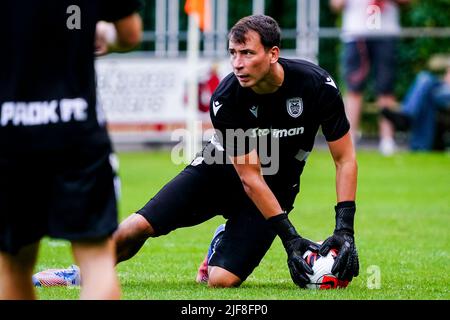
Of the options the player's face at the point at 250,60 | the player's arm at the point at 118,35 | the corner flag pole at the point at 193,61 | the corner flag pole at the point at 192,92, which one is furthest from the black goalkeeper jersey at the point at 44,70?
the corner flag pole at the point at 192,92

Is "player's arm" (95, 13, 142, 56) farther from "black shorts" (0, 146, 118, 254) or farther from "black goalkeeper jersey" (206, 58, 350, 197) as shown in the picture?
"black goalkeeper jersey" (206, 58, 350, 197)

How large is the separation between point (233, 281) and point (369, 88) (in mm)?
15531

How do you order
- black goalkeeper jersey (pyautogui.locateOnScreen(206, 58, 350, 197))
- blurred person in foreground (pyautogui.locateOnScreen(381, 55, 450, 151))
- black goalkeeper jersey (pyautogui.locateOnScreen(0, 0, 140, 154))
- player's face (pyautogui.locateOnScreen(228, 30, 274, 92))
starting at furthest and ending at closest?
blurred person in foreground (pyautogui.locateOnScreen(381, 55, 450, 151)), black goalkeeper jersey (pyautogui.locateOnScreen(206, 58, 350, 197)), player's face (pyautogui.locateOnScreen(228, 30, 274, 92)), black goalkeeper jersey (pyautogui.locateOnScreen(0, 0, 140, 154))

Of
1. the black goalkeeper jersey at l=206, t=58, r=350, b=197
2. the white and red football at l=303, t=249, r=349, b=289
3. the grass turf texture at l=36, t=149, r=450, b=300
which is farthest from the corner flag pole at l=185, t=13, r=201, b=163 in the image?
the white and red football at l=303, t=249, r=349, b=289

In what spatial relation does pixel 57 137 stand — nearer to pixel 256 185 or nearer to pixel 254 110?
pixel 256 185

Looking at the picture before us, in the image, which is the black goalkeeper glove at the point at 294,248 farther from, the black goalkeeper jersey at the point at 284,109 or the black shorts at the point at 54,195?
the black shorts at the point at 54,195

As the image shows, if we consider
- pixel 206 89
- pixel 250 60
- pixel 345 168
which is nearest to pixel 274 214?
pixel 345 168

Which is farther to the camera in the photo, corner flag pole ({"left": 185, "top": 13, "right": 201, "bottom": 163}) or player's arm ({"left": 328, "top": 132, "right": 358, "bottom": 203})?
corner flag pole ({"left": 185, "top": 13, "right": 201, "bottom": 163})

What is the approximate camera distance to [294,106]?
22.8 ft

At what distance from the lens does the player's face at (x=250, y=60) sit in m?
6.71

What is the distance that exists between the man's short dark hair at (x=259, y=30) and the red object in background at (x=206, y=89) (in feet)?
Answer: 41.4

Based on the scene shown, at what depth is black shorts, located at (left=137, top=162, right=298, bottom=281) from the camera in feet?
23.2

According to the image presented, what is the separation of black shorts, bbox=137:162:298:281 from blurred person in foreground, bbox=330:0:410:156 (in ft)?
27.2
